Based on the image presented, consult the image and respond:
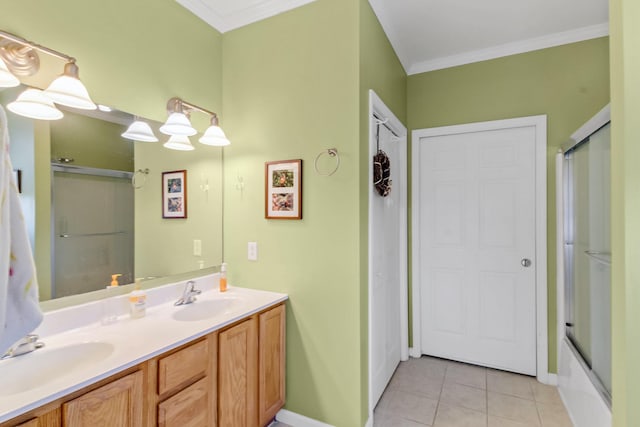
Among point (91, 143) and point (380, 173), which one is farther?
point (380, 173)

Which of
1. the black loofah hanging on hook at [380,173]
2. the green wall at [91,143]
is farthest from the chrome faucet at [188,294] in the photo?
the black loofah hanging on hook at [380,173]

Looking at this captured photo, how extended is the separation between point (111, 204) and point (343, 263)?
1.32m

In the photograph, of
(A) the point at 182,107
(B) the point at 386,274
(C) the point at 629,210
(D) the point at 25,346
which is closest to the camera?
(C) the point at 629,210

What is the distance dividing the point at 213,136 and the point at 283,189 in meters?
0.56

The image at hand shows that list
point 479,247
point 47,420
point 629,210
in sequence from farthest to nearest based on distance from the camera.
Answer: point 479,247, point 629,210, point 47,420

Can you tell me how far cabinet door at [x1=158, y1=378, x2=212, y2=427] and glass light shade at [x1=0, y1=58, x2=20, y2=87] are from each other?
1.41 metres

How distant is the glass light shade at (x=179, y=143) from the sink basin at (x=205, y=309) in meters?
0.98

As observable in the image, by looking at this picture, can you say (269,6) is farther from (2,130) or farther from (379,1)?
(2,130)

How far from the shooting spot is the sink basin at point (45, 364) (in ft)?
3.52

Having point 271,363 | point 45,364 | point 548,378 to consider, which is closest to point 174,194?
point 45,364

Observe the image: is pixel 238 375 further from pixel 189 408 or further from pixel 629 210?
pixel 629 210

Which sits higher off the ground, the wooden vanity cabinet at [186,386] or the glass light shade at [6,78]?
the glass light shade at [6,78]

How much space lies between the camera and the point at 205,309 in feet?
6.15

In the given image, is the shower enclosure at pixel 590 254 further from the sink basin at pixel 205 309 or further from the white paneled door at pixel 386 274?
the sink basin at pixel 205 309
